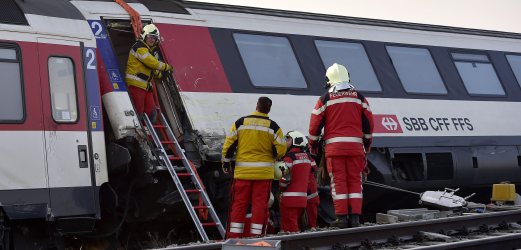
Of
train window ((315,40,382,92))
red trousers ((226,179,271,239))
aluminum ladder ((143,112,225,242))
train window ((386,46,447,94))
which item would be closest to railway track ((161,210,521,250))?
red trousers ((226,179,271,239))

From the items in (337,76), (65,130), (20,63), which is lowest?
(65,130)

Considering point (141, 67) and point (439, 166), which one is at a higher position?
point (141, 67)

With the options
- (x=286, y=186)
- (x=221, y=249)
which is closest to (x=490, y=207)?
(x=286, y=186)

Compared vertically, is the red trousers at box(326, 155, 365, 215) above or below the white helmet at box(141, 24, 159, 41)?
below

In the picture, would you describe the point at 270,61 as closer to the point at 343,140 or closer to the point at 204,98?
the point at 204,98

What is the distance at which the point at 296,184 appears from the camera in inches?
444

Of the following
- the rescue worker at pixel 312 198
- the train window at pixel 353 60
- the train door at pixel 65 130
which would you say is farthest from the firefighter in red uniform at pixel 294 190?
the train window at pixel 353 60

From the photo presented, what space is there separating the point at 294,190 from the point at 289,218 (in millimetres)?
341

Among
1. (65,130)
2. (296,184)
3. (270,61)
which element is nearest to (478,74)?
(270,61)

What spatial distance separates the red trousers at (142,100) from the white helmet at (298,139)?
1.72 metres

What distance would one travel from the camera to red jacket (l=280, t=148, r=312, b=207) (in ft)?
37.0

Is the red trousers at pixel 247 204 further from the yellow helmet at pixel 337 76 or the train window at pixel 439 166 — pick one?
the train window at pixel 439 166

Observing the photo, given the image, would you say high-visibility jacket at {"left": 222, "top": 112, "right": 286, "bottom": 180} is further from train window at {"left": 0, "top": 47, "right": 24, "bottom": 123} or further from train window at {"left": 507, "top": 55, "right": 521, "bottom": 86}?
train window at {"left": 507, "top": 55, "right": 521, "bottom": 86}

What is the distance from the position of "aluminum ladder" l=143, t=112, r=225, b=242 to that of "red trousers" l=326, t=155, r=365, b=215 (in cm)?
143
